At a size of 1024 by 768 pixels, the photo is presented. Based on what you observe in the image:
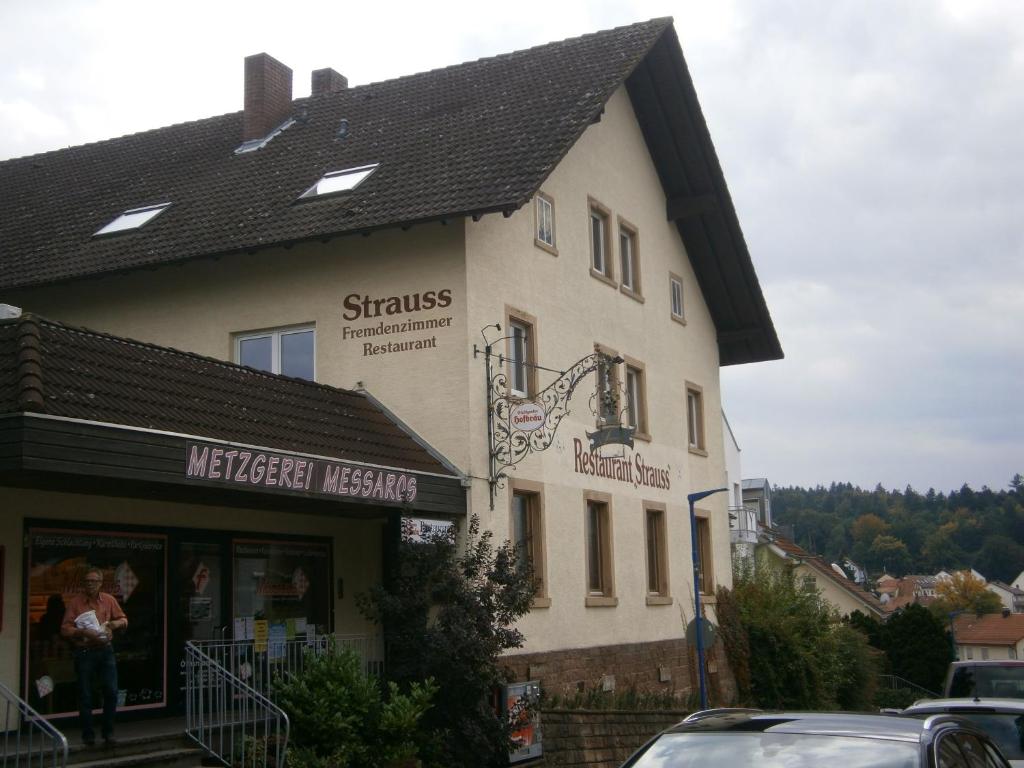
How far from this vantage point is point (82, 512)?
Answer: 45.8ft

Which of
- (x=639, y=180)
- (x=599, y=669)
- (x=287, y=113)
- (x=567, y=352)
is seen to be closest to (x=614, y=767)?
(x=599, y=669)

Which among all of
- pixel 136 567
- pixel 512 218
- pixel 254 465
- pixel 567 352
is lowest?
pixel 136 567

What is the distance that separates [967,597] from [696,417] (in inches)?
4560

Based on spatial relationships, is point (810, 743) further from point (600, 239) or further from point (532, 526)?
point (600, 239)

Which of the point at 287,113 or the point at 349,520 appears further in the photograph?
the point at 287,113

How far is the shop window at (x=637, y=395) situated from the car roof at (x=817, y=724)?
16.9m

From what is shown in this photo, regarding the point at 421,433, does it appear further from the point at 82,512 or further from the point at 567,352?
the point at 82,512

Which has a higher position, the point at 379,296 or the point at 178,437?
the point at 379,296

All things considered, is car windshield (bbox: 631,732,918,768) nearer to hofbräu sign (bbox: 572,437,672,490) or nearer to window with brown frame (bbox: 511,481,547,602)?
window with brown frame (bbox: 511,481,547,602)

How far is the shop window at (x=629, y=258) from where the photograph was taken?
24.2 metres

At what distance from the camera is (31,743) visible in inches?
438

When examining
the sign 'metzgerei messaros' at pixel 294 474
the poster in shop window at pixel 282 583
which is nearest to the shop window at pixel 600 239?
the poster in shop window at pixel 282 583

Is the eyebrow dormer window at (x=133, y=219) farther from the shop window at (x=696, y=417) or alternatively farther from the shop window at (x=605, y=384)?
the shop window at (x=696, y=417)

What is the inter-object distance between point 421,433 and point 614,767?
525 cm
